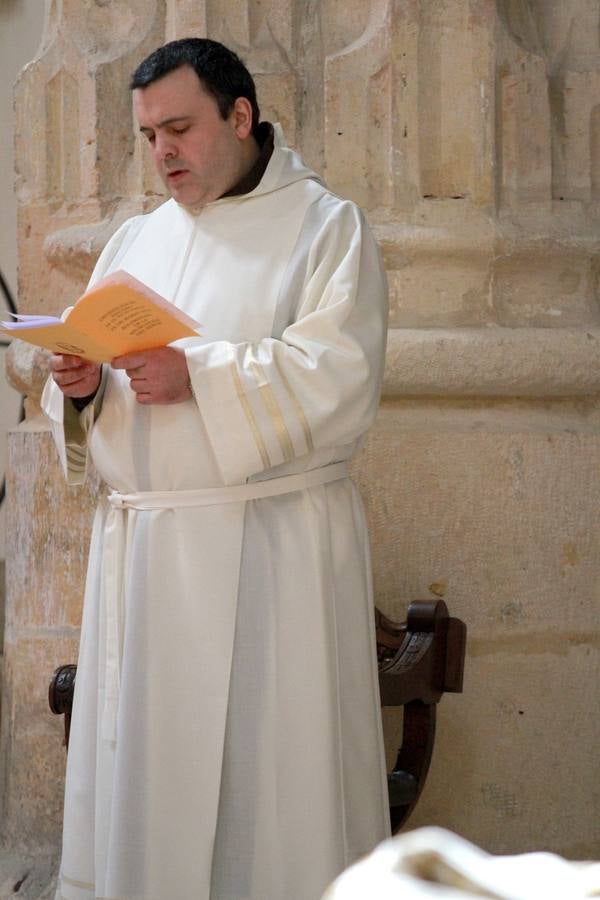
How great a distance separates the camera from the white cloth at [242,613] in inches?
123

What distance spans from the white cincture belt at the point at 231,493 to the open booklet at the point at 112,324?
15.4 inches

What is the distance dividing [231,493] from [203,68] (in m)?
1.00

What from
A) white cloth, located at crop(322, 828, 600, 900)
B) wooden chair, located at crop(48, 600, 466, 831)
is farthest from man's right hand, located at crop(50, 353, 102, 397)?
white cloth, located at crop(322, 828, 600, 900)

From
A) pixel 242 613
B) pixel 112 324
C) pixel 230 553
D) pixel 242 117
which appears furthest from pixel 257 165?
pixel 242 613

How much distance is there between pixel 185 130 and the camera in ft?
10.9

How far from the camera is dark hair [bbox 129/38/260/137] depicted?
11.0 feet

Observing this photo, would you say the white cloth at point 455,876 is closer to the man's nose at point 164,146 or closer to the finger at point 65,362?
the finger at point 65,362

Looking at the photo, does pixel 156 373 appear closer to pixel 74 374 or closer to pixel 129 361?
pixel 129 361

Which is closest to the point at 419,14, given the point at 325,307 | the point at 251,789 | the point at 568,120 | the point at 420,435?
the point at 568,120

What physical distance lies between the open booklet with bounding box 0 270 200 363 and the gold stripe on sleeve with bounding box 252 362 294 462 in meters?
0.20

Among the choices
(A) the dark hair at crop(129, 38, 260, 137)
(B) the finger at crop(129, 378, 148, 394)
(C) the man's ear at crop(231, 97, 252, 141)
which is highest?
(A) the dark hair at crop(129, 38, 260, 137)

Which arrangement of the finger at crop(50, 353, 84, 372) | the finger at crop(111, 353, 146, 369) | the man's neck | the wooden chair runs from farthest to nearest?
the wooden chair
the man's neck
the finger at crop(50, 353, 84, 372)
the finger at crop(111, 353, 146, 369)

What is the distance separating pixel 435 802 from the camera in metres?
4.31

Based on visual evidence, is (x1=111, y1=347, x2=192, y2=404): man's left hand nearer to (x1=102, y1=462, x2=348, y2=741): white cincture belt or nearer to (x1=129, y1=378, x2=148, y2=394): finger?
(x1=129, y1=378, x2=148, y2=394): finger
